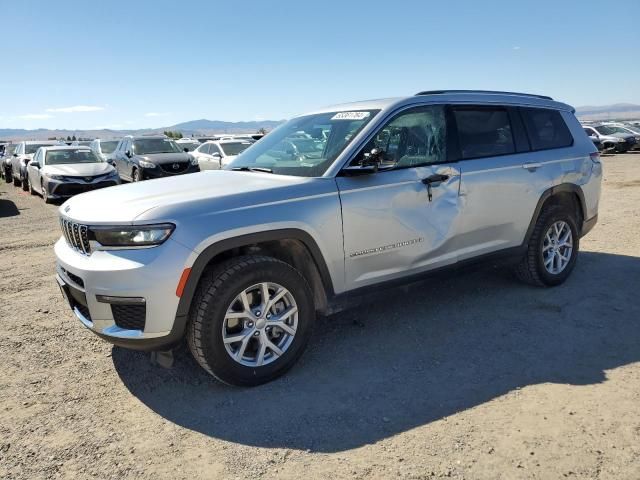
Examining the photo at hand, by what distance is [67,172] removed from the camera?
1250 centimetres

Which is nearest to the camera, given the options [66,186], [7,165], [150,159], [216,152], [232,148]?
[66,186]

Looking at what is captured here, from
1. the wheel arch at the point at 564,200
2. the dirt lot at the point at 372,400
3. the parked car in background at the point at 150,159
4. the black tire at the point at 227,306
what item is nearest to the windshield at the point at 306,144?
the black tire at the point at 227,306

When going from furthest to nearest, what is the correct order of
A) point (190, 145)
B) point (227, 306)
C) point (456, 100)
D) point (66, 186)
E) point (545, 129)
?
point (190, 145)
point (66, 186)
point (545, 129)
point (456, 100)
point (227, 306)

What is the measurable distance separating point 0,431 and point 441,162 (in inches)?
138

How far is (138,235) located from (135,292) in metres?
0.33

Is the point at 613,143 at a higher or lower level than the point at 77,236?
lower

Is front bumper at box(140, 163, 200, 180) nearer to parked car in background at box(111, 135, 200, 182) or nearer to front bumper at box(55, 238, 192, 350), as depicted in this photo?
parked car in background at box(111, 135, 200, 182)

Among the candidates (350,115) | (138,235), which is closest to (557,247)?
(350,115)

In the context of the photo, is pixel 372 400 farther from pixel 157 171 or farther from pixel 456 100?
pixel 157 171

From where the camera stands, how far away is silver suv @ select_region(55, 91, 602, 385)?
296 centimetres

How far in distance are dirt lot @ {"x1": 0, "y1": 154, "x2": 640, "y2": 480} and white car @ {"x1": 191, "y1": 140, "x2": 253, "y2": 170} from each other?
1051cm

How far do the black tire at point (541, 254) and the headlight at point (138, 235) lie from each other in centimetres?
343

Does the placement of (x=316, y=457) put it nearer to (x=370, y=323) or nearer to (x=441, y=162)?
(x=370, y=323)

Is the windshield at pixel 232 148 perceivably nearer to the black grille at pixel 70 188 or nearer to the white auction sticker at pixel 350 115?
the black grille at pixel 70 188
